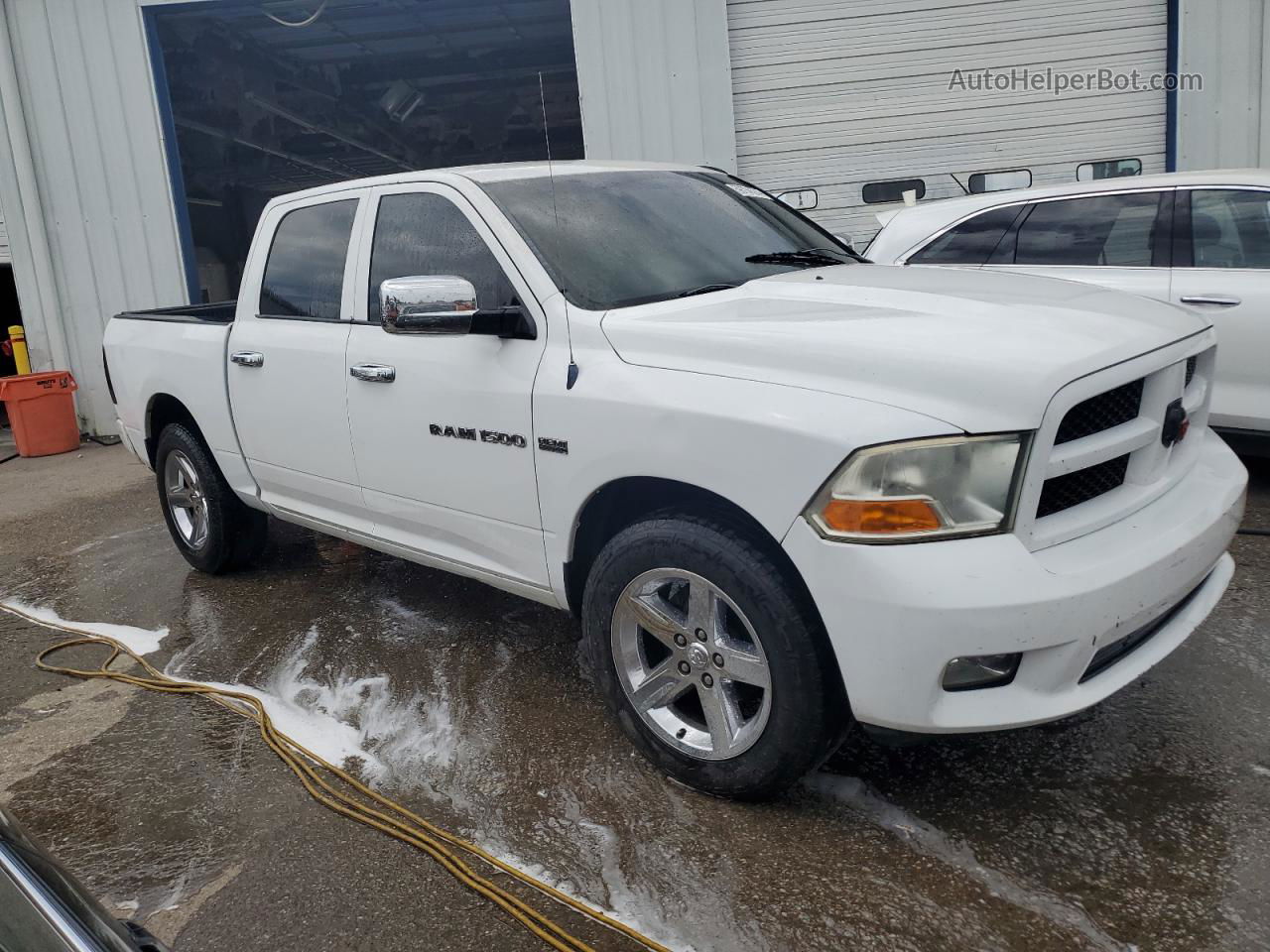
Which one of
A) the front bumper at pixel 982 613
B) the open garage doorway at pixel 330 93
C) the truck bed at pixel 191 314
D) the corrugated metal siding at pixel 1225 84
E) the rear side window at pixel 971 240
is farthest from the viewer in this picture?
the open garage doorway at pixel 330 93

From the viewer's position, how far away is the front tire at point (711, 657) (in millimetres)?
2660

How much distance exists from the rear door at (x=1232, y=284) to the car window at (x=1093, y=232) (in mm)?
160

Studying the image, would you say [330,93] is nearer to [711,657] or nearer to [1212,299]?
[1212,299]

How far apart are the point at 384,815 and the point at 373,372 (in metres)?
1.57

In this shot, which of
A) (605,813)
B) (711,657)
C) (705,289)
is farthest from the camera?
(705,289)

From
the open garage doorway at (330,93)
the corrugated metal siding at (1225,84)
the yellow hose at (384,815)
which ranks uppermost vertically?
the open garage doorway at (330,93)

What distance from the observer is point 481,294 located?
11.8 feet

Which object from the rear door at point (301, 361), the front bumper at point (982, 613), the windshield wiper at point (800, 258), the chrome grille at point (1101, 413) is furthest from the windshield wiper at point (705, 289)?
the rear door at point (301, 361)

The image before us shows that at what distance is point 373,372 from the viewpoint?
3.86 m

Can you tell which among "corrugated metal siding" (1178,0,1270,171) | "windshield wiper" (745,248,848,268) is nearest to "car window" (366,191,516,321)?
"windshield wiper" (745,248,848,268)

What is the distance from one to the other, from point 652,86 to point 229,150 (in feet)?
36.0

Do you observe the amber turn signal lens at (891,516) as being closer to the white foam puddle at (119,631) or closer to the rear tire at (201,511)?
the white foam puddle at (119,631)

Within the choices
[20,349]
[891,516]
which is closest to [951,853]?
[891,516]

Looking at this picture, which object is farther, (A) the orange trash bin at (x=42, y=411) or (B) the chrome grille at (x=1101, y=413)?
(A) the orange trash bin at (x=42, y=411)
